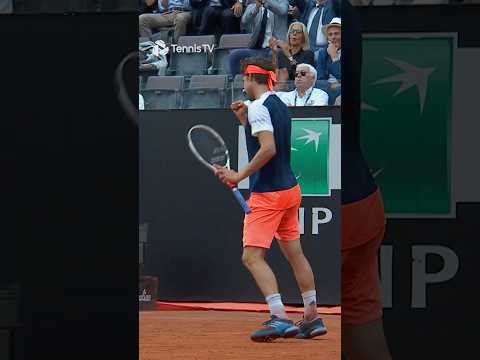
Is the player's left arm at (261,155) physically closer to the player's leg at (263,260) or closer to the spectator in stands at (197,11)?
the player's leg at (263,260)

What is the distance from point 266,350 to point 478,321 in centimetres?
100

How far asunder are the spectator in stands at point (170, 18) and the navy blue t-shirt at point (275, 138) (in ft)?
1.54

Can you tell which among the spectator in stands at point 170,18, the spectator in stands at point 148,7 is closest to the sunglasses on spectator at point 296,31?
the spectator in stands at point 170,18

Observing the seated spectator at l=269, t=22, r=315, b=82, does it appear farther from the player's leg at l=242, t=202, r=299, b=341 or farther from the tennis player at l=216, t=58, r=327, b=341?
the player's leg at l=242, t=202, r=299, b=341

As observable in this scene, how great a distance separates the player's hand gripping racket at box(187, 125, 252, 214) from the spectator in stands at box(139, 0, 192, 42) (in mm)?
412

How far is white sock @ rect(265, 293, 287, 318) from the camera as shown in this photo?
13.7 ft

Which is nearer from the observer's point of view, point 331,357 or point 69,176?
point 331,357

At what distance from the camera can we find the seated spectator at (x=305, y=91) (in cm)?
414

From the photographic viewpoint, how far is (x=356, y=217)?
4.36 metres

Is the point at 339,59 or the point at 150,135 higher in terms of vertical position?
the point at 339,59

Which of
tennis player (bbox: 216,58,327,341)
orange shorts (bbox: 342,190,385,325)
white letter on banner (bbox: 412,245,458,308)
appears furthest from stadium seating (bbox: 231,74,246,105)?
white letter on banner (bbox: 412,245,458,308)

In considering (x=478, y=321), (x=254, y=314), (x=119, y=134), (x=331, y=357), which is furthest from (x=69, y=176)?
(x=478, y=321)

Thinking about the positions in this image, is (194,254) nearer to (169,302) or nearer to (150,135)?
(169,302)
